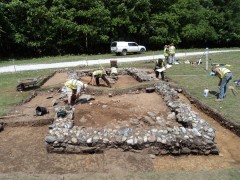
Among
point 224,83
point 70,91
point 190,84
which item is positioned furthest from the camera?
point 190,84

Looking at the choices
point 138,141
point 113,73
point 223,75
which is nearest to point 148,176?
point 138,141

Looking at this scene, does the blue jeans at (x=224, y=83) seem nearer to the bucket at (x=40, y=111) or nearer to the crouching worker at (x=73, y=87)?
the crouching worker at (x=73, y=87)

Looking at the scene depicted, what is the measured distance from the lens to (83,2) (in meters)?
38.8

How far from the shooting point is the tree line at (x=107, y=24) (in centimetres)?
3669

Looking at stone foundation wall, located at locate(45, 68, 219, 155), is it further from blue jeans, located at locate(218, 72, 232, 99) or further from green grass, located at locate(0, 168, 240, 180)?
blue jeans, located at locate(218, 72, 232, 99)

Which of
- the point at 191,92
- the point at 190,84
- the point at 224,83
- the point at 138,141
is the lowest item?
the point at 138,141

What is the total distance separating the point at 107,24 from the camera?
129 ft

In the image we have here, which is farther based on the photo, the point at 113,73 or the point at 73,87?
the point at 113,73

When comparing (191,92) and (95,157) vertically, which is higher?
(191,92)

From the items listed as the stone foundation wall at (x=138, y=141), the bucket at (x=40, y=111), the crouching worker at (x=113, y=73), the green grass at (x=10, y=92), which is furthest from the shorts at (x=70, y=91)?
the crouching worker at (x=113, y=73)

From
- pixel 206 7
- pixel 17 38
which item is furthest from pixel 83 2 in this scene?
pixel 206 7

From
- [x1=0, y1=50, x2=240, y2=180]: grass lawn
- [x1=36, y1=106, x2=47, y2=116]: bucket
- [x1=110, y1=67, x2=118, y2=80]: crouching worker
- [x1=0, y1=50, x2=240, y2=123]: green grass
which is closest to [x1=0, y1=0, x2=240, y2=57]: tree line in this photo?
[x1=0, y1=50, x2=240, y2=180]: grass lawn

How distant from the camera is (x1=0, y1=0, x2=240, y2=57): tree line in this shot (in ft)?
120

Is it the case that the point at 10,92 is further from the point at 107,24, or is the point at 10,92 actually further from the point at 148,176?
the point at 107,24
